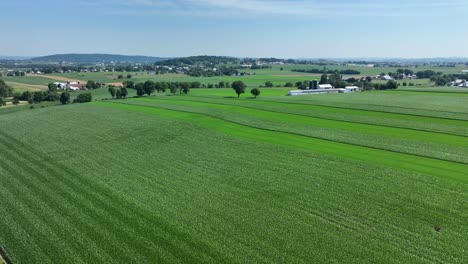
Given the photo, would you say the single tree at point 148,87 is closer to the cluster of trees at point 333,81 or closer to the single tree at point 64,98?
→ the single tree at point 64,98

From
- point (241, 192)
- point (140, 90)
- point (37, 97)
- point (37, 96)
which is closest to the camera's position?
point (241, 192)

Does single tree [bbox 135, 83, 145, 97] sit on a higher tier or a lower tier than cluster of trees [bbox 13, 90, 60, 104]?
higher

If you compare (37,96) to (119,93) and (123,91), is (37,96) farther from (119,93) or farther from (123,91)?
(123,91)

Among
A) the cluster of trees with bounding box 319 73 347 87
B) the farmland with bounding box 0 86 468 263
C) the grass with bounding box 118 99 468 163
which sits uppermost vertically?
the cluster of trees with bounding box 319 73 347 87

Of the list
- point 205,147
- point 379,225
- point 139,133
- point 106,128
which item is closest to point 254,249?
point 379,225

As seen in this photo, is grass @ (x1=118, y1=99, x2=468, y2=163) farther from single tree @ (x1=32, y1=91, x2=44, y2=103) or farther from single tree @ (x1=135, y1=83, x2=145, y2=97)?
single tree @ (x1=32, y1=91, x2=44, y2=103)

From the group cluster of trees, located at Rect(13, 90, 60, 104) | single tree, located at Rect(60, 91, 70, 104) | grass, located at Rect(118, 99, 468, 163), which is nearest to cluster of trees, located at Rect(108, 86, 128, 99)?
single tree, located at Rect(60, 91, 70, 104)

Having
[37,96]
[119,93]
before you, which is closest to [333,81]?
[119,93]

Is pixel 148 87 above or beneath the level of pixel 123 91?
above
